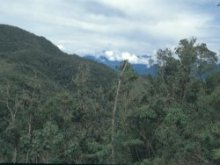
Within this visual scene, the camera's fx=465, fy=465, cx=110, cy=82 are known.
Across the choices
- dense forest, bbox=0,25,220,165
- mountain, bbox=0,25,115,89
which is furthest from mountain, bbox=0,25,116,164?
mountain, bbox=0,25,115,89

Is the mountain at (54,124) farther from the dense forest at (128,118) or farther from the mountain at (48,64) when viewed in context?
the mountain at (48,64)

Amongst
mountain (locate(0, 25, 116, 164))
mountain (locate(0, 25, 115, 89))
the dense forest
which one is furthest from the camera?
mountain (locate(0, 25, 115, 89))

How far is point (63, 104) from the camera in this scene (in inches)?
1336

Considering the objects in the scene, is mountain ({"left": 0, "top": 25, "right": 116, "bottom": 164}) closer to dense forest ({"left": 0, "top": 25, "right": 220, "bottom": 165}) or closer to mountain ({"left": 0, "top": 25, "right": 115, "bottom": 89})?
dense forest ({"left": 0, "top": 25, "right": 220, "bottom": 165})

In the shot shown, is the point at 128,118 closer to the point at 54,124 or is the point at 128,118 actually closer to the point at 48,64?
the point at 54,124

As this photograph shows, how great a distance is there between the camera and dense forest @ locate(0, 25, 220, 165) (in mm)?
23880

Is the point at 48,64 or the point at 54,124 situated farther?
the point at 48,64

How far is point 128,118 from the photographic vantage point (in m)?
27.2

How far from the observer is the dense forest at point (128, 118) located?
78.3ft

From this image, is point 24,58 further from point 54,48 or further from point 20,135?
point 20,135

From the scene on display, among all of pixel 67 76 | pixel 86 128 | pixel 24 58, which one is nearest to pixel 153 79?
pixel 86 128

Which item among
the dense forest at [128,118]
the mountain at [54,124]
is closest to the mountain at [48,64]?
the mountain at [54,124]

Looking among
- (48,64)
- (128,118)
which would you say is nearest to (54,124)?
(128,118)

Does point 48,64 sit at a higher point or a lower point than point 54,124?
higher
